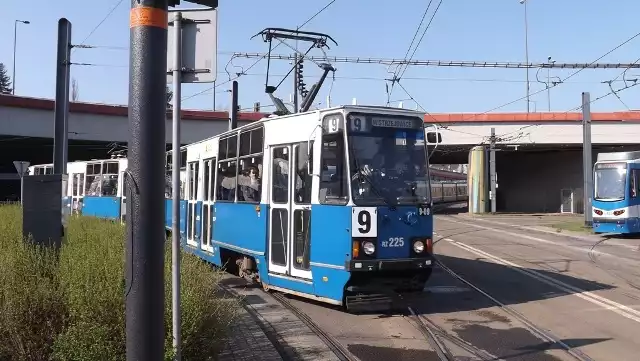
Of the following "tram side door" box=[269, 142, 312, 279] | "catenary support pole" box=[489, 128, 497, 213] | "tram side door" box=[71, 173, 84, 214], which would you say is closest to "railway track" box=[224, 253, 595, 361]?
"tram side door" box=[269, 142, 312, 279]

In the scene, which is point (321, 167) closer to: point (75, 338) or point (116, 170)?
point (75, 338)

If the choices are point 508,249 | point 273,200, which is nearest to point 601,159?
point 508,249

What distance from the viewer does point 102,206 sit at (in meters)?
27.9

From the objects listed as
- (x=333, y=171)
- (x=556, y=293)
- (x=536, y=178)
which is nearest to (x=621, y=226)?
(x=556, y=293)

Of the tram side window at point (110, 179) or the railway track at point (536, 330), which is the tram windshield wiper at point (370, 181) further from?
the tram side window at point (110, 179)

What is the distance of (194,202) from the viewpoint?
576 inches

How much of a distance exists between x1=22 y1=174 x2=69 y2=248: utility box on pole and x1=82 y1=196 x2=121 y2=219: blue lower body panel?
53.1ft

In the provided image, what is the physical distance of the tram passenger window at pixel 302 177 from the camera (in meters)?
9.16

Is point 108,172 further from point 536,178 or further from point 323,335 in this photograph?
point 536,178

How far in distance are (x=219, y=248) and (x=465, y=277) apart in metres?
5.23

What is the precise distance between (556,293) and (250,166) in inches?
238

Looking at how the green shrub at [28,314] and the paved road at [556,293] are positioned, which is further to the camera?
the paved road at [556,293]

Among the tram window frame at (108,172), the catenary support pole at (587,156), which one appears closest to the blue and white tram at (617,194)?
the catenary support pole at (587,156)

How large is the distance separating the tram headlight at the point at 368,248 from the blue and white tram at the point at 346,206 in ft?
0.05
